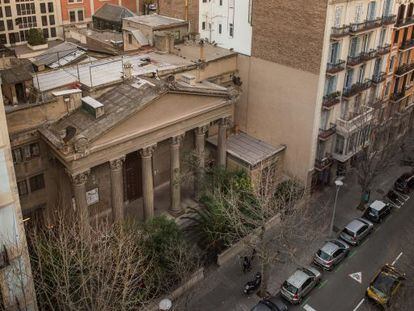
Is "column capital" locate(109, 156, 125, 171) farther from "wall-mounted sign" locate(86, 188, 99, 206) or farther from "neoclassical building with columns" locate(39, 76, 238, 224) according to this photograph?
"wall-mounted sign" locate(86, 188, 99, 206)

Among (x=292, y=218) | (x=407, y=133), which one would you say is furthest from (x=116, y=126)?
(x=407, y=133)

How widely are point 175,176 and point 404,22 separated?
35028 millimetres

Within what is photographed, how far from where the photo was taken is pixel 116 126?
120 feet

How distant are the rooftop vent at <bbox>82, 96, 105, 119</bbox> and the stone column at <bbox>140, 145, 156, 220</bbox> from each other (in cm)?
513

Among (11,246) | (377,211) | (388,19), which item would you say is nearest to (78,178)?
(11,246)

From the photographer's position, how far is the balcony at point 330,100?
47.1 metres

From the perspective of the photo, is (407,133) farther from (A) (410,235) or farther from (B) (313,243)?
(B) (313,243)

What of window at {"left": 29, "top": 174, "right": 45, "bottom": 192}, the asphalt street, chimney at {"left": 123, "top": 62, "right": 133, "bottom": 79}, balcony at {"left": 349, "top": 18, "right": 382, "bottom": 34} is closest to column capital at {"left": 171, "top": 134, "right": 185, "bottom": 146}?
chimney at {"left": 123, "top": 62, "right": 133, "bottom": 79}

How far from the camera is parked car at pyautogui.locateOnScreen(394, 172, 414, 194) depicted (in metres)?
53.3

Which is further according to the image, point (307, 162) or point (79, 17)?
point (79, 17)

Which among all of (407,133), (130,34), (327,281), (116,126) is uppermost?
(130,34)

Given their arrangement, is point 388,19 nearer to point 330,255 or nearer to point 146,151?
point 330,255

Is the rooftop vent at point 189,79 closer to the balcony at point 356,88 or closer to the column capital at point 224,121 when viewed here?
the column capital at point 224,121

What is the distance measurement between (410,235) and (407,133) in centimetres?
2067
